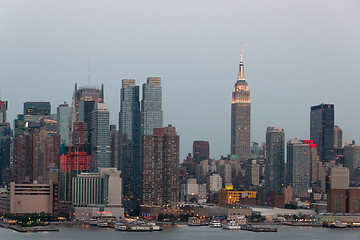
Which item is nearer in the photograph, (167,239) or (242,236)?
(167,239)

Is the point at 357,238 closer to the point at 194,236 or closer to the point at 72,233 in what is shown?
the point at 194,236

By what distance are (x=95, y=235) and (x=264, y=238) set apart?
35322mm

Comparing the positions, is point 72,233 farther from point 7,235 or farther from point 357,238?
point 357,238

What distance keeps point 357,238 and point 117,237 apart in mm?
49786

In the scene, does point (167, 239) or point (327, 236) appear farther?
point (327, 236)

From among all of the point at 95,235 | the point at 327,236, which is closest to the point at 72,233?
the point at 95,235

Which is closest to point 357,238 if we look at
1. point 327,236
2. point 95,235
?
point 327,236

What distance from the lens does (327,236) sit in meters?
196

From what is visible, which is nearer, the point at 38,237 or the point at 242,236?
the point at 38,237

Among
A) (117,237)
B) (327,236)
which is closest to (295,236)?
(327,236)

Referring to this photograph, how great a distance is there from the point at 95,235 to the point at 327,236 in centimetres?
4986

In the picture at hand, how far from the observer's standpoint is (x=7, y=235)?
18762 centimetres

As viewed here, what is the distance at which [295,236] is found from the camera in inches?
7653

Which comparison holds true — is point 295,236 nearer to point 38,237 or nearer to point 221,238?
point 221,238
